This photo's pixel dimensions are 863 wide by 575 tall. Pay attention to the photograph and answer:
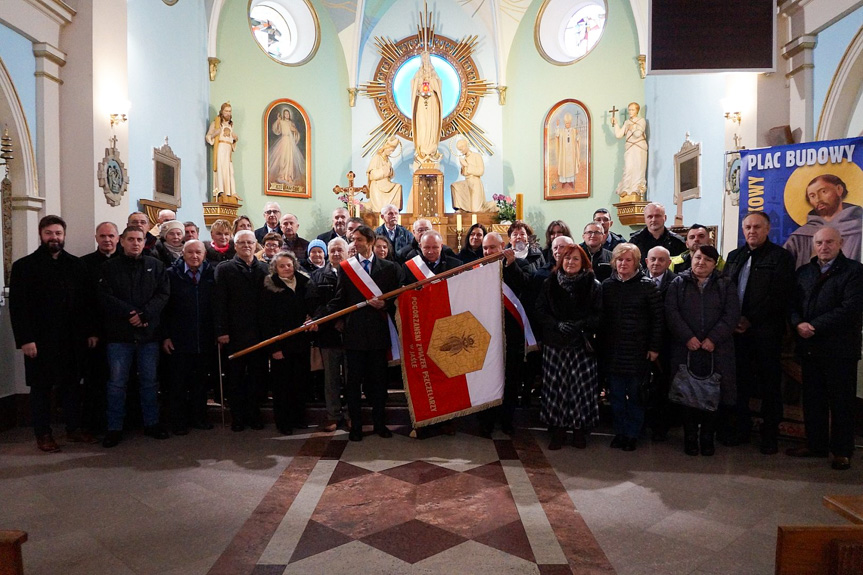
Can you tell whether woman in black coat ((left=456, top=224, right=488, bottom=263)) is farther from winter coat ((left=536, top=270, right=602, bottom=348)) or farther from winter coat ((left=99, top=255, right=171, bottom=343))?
winter coat ((left=99, top=255, right=171, bottom=343))

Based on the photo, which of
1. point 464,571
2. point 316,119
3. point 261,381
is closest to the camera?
point 464,571

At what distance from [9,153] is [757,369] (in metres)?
6.17

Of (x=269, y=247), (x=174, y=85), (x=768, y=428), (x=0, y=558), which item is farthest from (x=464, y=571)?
(x=174, y=85)

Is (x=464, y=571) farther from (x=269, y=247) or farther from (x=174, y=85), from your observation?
(x=174, y=85)

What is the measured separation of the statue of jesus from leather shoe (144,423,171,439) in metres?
7.83

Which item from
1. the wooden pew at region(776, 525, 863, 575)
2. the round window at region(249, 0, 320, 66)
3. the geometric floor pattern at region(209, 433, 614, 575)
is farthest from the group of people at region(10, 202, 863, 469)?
the round window at region(249, 0, 320, 66)

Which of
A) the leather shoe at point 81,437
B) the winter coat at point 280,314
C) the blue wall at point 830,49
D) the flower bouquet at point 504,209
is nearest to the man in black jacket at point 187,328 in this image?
the winter coat at point 280,314

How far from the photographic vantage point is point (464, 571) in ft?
8.57

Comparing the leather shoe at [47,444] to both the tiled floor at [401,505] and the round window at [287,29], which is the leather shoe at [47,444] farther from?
the round window at [287,29]

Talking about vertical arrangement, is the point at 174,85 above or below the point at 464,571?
above

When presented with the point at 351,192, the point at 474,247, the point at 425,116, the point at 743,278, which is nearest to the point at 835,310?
the point at 743,278

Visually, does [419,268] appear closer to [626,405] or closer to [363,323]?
[363,323]

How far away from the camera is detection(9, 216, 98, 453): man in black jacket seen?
171 inches

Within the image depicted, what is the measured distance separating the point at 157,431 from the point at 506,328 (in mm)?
2870
